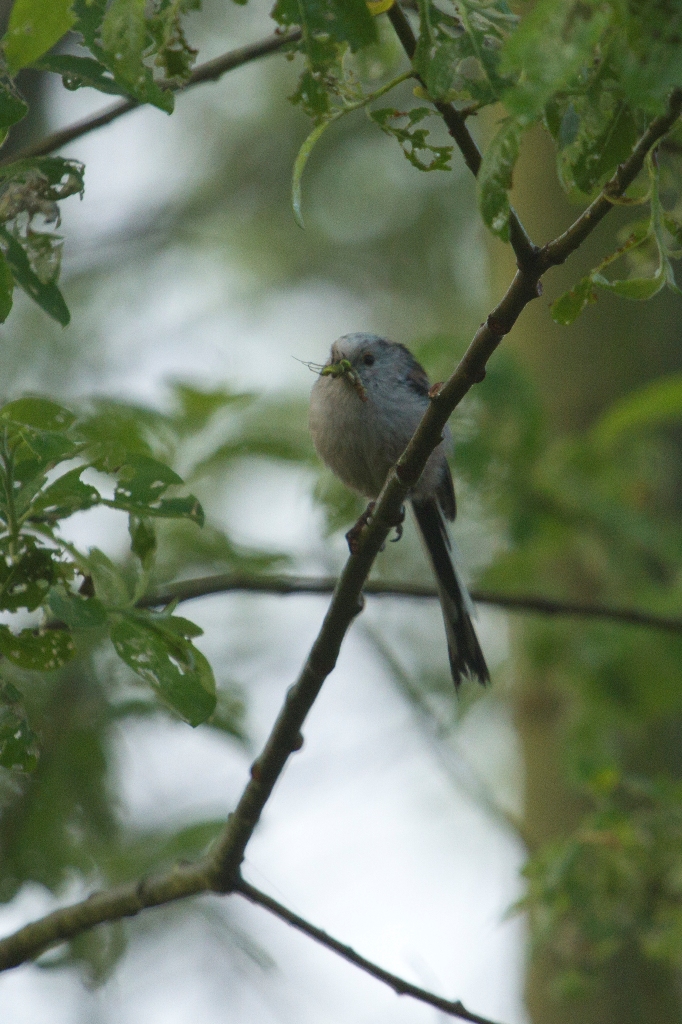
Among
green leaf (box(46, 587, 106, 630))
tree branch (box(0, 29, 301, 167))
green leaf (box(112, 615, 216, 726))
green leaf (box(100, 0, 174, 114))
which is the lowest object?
green leaf (box(112, 615, 216, 726))

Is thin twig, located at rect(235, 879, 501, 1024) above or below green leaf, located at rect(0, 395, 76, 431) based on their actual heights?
below

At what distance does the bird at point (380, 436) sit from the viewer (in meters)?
3.98

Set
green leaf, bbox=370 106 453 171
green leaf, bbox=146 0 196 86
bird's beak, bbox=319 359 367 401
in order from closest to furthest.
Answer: green leaf, bbox=146 0 196 86 → green leaf, bbox=370 106 453 171 → bird's beak, bbox=319 359 367 401

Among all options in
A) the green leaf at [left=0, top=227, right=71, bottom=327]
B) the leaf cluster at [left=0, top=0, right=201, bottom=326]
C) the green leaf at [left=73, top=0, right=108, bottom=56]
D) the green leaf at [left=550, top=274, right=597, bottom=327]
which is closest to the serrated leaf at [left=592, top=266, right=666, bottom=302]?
the green leaf at [left=550, top=274, right=597, bottom=327]

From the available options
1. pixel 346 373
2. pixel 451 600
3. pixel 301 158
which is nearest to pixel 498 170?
pixel 301 158

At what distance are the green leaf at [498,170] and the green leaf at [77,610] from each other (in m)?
0.92

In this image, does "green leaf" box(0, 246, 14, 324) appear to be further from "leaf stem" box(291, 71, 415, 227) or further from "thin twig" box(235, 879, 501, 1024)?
"thin twig" box(235, 879, 501, 1024)

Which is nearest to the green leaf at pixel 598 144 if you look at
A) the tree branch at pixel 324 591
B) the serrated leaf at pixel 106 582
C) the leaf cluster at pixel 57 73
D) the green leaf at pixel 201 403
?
the leaf cluster at pixel 57 73

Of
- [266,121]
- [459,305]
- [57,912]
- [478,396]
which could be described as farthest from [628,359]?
[266,121]

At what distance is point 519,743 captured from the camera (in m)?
6.32

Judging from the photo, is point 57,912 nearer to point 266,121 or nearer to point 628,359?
point 628,359

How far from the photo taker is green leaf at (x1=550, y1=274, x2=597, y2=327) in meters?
1.72

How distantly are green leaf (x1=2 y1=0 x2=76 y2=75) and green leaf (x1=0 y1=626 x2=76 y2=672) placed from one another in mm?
954

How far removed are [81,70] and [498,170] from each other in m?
0.69
